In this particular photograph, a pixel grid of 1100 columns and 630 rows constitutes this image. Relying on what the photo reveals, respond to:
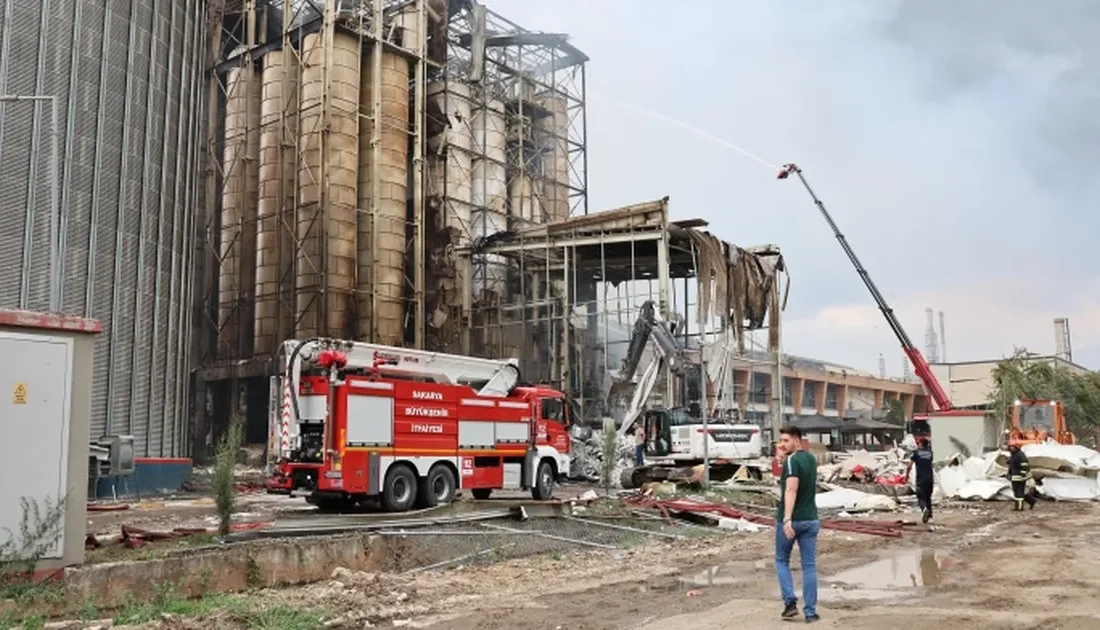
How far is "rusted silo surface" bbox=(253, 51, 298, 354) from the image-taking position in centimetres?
3794

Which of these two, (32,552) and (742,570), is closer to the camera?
(32,552)

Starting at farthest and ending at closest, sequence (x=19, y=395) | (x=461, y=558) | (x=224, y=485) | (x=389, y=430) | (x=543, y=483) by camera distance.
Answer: (x=543, y=483), (x=389, y=430), (x=461, y=558), (x=224, y=485), (x=19, y=395)

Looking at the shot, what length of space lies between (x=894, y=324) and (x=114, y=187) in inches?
1207

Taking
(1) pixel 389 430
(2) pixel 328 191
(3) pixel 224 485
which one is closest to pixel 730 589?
(3) pixel 224 485

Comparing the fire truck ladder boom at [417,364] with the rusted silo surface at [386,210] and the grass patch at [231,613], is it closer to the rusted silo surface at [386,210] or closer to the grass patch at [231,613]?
the grass patch at [231,613]

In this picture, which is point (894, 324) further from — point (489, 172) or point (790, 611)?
point (790, 611)

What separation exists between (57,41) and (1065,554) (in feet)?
82.1

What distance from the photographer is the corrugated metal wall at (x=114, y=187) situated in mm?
23172

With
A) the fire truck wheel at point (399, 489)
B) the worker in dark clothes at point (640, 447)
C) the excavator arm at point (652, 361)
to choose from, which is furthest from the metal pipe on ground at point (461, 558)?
the excavator arm at point (652, 361)

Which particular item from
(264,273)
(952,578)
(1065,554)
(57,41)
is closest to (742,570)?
(952,578)

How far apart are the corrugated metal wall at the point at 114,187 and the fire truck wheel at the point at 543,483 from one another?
11660 millimetres

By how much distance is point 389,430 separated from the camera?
18625mm

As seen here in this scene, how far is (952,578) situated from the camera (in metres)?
11.9

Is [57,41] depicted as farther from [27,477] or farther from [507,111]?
[507,111]
